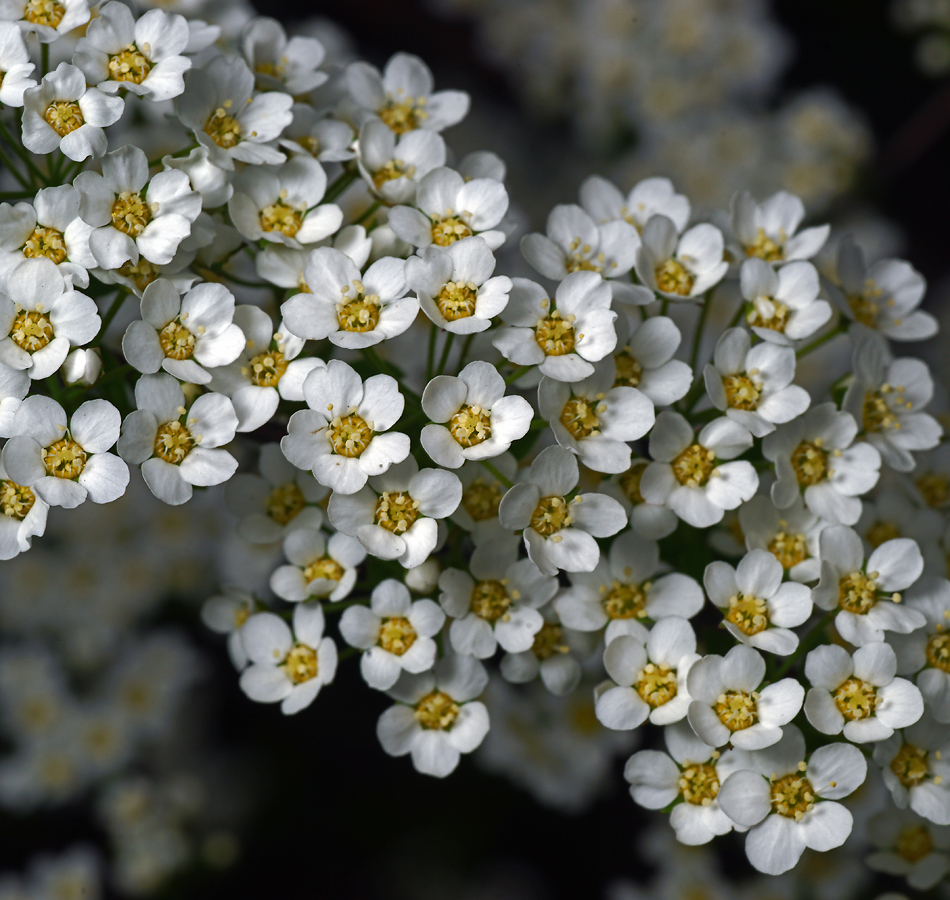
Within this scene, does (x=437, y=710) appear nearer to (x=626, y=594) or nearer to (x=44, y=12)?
(x=626, y=594)

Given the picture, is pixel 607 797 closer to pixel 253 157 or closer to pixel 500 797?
pixel 500 797

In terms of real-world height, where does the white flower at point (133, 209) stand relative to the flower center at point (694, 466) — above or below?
below

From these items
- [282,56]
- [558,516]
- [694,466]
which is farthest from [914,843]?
[282,56]

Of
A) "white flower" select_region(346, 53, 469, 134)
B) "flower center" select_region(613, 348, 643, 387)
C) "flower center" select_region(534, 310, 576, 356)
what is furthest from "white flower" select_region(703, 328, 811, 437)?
"white flower" select_region(346, 53, 469, 134)

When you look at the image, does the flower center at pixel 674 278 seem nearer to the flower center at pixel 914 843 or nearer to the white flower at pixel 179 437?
the white flower at pixel 179 437

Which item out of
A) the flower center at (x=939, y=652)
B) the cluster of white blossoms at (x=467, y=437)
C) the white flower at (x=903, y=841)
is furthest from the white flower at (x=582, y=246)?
the white flower at (x=903, y=841)

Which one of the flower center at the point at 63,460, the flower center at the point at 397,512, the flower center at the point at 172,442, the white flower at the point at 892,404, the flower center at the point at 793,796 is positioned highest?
the white flower at the point at 892,404

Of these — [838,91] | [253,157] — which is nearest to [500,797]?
[253,157]

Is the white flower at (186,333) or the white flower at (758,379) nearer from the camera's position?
the white flower at (186,333)
